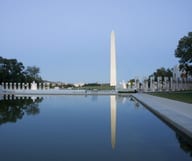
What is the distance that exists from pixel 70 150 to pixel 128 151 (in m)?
0.91

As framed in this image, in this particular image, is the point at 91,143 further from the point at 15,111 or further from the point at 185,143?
the point at 15,111

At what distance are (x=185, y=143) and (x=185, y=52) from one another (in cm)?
2408

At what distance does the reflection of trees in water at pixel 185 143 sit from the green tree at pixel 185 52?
22.8 meters

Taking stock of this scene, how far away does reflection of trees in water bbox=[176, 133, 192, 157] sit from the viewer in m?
5.32

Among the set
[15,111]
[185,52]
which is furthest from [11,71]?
[15,111]

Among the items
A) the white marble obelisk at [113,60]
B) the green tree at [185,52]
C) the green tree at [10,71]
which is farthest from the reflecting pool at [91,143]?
the green tree at [10,71]

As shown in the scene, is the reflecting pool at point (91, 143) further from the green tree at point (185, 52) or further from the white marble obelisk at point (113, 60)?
the white marble obelisk at point (113, 60)

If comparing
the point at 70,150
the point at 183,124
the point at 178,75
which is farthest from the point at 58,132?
the point at 178,75

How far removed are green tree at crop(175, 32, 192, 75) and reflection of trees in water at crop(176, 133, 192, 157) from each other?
2285 centimetres

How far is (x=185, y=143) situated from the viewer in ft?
19.1

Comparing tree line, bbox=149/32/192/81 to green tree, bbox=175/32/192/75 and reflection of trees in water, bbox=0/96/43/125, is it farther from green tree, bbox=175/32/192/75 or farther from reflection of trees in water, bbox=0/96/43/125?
reflection of trees in water, bbox=0/96/43/125

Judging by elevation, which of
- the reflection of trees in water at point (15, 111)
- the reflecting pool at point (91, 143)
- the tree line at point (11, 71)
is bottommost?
the reflecting pool at point (91, 143)

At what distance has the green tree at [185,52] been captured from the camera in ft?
93.2

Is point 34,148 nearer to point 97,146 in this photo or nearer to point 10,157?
point 10,157
